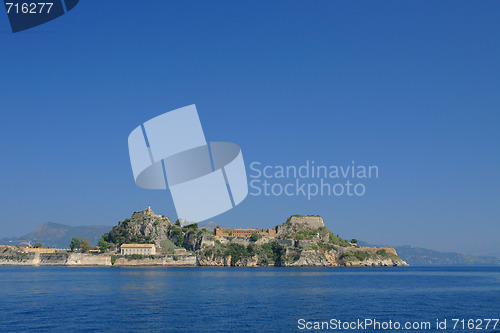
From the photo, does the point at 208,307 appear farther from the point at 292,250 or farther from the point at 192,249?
the point at 192,249

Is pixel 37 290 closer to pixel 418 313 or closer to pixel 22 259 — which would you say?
pixel 418 313

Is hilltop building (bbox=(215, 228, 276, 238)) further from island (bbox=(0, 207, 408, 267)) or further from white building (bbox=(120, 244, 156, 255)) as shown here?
white building (bbox=(120, 244, 156, 255))

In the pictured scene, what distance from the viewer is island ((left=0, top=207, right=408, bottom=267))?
→ 14525cm

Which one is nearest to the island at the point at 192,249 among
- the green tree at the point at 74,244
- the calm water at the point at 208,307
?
the green tree at the point at 74,244

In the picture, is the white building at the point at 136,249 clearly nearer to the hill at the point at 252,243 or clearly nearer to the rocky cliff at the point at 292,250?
the hill at the point at 252,243

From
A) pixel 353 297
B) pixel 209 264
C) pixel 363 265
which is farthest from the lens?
pixel 363 265

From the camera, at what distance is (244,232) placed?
570ft

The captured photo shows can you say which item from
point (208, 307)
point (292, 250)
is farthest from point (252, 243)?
point (208, 307)

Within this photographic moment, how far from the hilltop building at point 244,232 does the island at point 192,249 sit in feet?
1.63

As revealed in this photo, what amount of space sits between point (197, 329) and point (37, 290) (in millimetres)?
31279

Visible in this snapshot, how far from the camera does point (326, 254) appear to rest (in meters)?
159

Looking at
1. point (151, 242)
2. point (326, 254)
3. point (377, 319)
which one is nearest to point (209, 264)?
point (151, 242)

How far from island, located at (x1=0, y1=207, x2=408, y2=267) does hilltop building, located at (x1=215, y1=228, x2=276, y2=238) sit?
50 centimetres

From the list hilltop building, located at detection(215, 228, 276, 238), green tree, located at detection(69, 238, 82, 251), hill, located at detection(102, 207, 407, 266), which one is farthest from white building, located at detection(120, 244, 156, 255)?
hilltop building, located at detection(215, 228, 276, 238)
